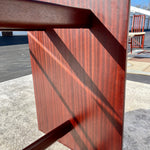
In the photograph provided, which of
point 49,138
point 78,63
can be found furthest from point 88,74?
point 49,138

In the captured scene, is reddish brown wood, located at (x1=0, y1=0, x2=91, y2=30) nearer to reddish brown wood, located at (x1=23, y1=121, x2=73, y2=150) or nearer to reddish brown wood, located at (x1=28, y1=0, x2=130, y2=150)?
reddish brown wood, located at (x1=28, y1=0, x2=130, y2=150)

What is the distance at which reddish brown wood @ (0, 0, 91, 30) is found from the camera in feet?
1.13

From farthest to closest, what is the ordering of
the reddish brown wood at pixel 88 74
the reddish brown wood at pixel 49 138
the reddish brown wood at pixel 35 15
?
the reddish brown wood at pixel 49 138
the reddish brown wood at pixel 88 74
the reddish brown wood at pixel 35 15

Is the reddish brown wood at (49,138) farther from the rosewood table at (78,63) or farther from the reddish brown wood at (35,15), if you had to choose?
the reddish brown wood at (35,15)

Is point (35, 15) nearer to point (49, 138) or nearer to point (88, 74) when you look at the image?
point (88, 74)

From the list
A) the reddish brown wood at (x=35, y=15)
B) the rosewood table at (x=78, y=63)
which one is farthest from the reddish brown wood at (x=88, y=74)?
the reddish brown wood at (x=35, y=15)

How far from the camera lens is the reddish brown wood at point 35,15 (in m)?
0.34

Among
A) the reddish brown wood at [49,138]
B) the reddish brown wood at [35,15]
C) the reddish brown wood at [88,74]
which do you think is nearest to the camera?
the reddish brown wood at [35,15]

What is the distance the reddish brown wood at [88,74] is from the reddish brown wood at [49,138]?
0.05 metres

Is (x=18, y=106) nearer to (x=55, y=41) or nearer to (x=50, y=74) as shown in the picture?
(x=50, y=74)

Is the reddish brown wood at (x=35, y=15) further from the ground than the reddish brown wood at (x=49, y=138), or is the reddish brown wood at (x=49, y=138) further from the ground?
the reddish brown wood at (x=35, y=15)

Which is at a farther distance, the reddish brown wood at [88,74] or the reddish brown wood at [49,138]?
the reddish brown wood at [49,138]

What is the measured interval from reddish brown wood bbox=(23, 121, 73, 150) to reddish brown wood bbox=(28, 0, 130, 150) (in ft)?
0.17

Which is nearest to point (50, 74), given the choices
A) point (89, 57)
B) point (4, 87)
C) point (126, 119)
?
point (89, 57)
